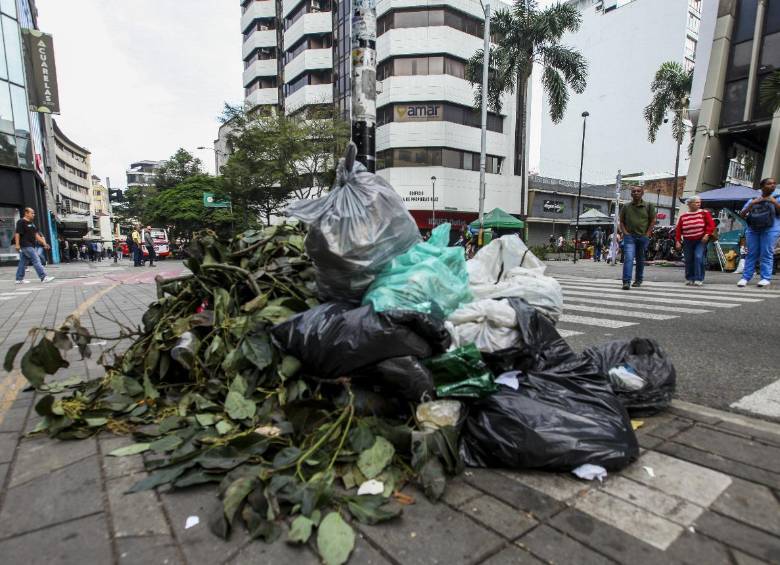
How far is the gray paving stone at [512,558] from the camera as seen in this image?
126 cm

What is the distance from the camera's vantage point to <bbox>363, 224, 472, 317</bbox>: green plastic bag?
1.99 metres

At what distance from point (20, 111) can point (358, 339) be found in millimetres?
24655

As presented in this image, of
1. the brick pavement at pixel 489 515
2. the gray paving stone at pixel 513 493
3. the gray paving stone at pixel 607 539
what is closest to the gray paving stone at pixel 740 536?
the brick pavement at pixel 489 515

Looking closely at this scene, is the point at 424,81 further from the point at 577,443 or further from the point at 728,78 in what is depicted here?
the point at 577,443

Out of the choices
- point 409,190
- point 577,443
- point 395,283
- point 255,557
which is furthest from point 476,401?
point 409,190

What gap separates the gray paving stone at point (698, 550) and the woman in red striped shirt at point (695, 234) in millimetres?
7514

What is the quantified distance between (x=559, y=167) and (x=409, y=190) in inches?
1591

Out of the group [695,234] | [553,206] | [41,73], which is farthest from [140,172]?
[695,234]

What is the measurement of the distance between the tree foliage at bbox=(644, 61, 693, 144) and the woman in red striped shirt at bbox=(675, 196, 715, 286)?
79.6 feet

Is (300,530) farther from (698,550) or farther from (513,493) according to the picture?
(698,550)

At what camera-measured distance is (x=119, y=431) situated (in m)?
2.11

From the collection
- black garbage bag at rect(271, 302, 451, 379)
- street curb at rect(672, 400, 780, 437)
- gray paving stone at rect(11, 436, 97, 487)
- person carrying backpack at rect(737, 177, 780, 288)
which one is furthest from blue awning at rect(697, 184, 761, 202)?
gray paving stone at rect(11, 436, 97, 487)

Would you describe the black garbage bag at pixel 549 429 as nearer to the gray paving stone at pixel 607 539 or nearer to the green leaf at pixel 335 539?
the gray paving stone at pixel 607 539

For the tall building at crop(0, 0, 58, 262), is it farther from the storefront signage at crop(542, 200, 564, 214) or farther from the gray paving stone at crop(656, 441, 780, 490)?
the storefront signage at crop(542, 200, 564, 214)
